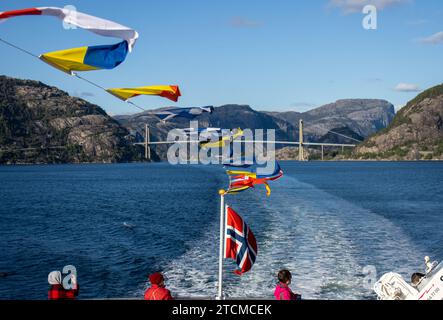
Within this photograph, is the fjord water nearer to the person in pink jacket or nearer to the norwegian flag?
the norwegian flag

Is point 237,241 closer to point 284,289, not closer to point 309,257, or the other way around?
point 284,289

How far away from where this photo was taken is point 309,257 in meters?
31.1

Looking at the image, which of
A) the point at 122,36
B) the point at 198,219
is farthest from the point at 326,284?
the point at 198,219

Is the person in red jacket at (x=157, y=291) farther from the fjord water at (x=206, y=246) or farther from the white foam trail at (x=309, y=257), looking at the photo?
the fjord water at (x=206, y=246)

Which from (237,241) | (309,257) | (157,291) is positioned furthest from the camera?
(309,257)

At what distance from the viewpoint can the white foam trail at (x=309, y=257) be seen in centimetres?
2453

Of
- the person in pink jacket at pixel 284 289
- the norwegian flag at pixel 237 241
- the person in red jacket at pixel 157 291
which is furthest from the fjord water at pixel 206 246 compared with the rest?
the person in red jacket at pixel 157 291

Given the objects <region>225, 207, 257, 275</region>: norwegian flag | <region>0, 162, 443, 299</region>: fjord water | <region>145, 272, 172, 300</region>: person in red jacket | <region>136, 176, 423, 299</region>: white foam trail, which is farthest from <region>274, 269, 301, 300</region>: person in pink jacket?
<region>0, 162, 443, 299</region>: fjord water

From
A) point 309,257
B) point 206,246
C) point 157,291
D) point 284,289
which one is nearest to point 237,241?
point 284,289

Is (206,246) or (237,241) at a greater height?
(237,241)

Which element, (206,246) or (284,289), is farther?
(206,246)

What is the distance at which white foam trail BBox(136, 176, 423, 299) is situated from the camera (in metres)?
24.5

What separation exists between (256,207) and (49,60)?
50.0 m
